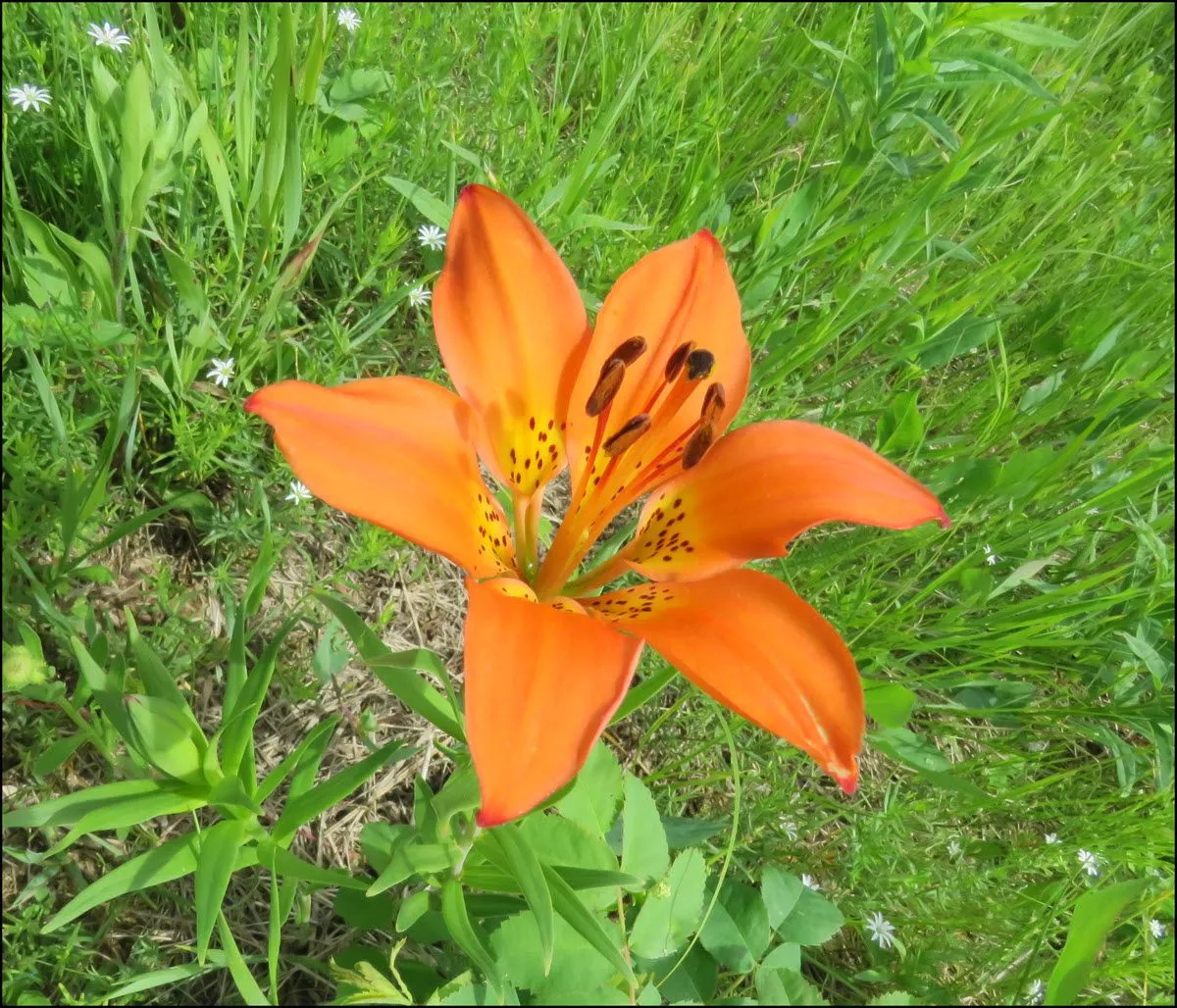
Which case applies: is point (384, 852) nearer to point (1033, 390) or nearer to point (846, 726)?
point (846, 726)

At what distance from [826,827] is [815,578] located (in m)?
0.42

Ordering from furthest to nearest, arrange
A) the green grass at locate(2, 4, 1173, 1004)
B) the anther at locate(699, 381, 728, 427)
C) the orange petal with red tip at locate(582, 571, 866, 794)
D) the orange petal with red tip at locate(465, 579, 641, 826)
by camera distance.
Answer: the green grass at locate(2, 4, 1173, 1004) → the anther at locate(699, 381, 728, 427) → the orange petal with red tip at locate(582, 571, 866, 794) → the orange petal with red tip at locate(465, 579, 641, 826)

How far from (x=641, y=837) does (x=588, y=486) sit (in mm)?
388

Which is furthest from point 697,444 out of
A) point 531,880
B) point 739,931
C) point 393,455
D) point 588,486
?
point 739,931

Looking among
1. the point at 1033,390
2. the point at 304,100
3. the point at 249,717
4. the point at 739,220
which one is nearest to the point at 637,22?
the point at 739,220

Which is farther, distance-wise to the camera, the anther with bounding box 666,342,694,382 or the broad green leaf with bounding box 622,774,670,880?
the broad green leaf with bounding box 622,774,670,880

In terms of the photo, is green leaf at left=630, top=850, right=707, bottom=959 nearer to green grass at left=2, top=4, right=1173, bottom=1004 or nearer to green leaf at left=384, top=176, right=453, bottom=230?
green grass at left=2, top=4, right=1173, bottom=1004

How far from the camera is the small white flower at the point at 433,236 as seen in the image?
1.56 metres

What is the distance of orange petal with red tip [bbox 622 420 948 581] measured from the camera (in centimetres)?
87

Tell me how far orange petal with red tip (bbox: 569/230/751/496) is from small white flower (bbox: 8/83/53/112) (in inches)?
A: 36.9

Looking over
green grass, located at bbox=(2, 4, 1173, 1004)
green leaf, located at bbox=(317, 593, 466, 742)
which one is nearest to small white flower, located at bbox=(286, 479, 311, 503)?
green grass, located at bbox=(2, 4, 1173, 1004)

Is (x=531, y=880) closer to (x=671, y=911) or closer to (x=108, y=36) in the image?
(x=671, y=911)

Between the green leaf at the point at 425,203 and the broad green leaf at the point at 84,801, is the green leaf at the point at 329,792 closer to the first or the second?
the broad green leaf at the point at 84,801

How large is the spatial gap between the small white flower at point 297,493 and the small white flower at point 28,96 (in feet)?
2.12
